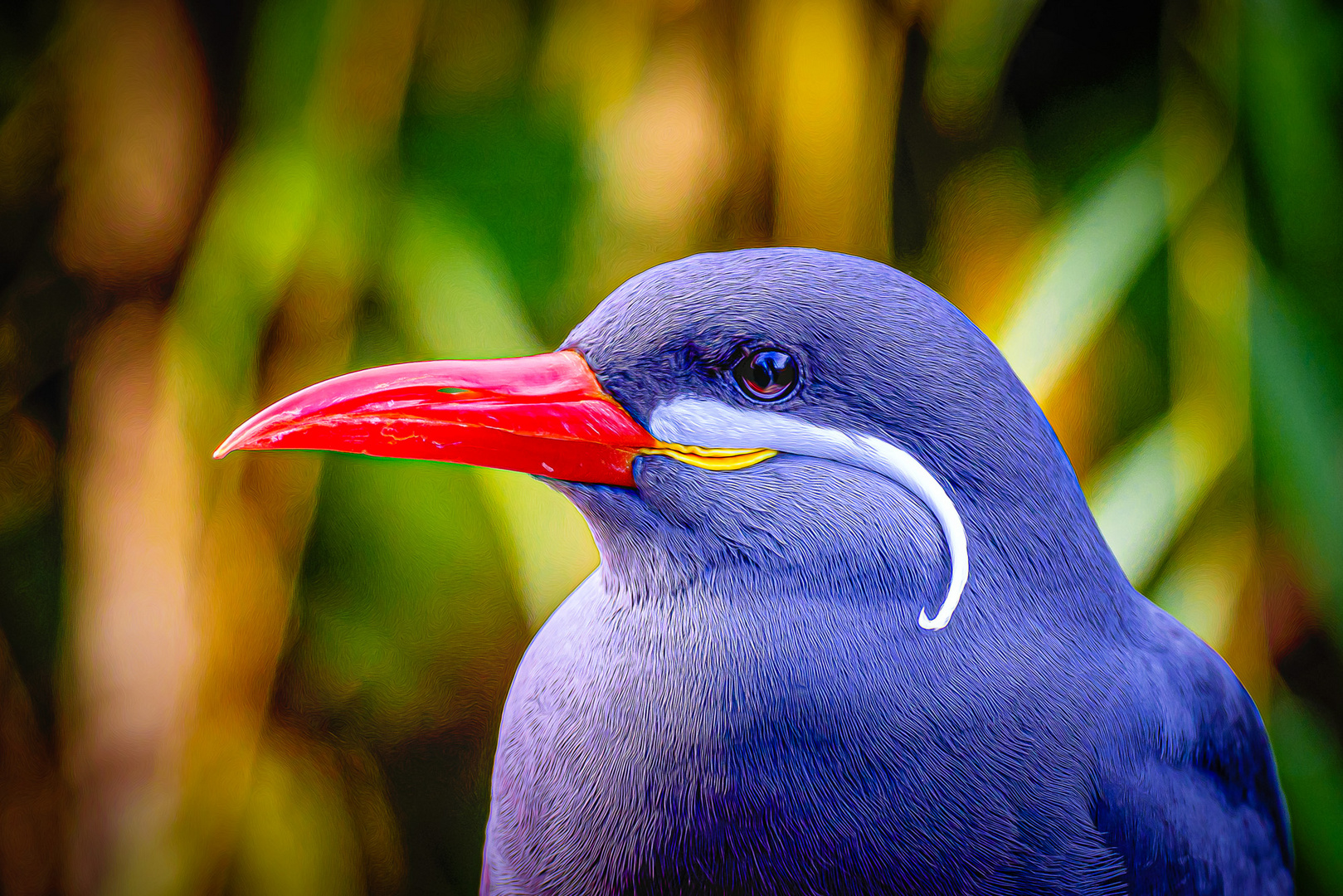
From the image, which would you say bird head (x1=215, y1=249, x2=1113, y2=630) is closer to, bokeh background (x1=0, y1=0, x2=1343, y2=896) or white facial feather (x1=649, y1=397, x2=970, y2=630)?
white facial feather (x1=649, y1=397, x2=970, y2=630)

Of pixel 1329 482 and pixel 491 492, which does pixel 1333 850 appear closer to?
pixel 1329 482

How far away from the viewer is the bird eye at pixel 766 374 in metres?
0.64

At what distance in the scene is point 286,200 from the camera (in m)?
1.13

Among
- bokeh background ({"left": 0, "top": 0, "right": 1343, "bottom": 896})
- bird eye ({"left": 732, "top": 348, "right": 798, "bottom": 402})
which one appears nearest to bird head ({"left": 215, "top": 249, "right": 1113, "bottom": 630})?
bird eye ({"left": 732, "top": 348, "right": 798, "bottom": 402})

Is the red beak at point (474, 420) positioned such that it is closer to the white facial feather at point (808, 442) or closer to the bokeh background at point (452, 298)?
the white facial feather at point (808, 442)

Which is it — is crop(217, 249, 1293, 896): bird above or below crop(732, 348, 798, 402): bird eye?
below

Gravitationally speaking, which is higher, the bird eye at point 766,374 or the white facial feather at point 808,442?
the bird eye at point 766,374

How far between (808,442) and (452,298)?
690mm

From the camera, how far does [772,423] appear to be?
0.65 m

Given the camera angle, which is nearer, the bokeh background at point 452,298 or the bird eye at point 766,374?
the bird eye at point 766,374

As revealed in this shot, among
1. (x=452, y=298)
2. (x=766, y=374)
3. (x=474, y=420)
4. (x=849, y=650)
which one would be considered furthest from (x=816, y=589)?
(x=452, y=298)

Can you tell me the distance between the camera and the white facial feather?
2.08 feet

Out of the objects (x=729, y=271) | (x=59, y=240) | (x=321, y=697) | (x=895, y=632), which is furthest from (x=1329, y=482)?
(x=59, y=240)

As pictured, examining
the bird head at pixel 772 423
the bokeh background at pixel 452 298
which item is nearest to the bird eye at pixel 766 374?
the bird head at pixel 772 423
